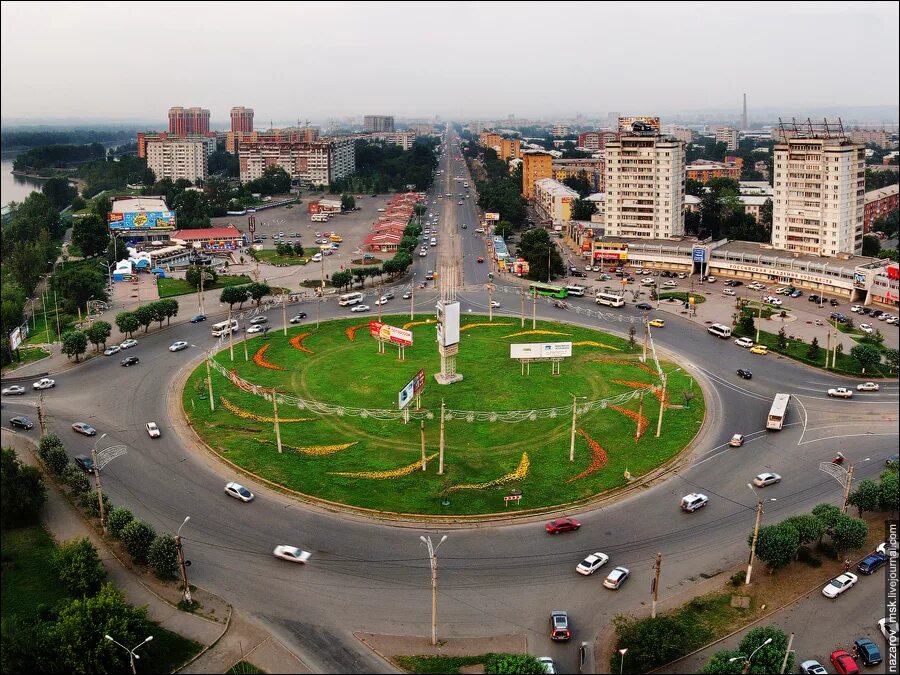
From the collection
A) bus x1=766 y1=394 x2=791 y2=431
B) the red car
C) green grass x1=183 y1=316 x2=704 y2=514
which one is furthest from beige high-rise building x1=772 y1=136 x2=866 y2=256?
the red car

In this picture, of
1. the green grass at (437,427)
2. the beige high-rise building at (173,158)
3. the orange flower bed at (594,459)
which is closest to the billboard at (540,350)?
the green grass at (437,427)

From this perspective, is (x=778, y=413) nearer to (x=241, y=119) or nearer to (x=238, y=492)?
(x=238, y=492)

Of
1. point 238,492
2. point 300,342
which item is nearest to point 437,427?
point 238,492

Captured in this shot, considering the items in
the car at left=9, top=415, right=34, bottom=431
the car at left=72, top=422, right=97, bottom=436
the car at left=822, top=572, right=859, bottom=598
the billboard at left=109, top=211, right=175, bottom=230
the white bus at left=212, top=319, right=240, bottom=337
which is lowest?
the car at left=822, top=572, right=859, bottom=598

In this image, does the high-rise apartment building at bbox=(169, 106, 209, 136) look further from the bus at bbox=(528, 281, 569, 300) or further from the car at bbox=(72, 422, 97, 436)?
the car at bbox=(72, 422, 97, 436)

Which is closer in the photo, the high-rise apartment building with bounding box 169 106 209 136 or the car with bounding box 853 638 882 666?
the car with bounding box 853 638 882 666
